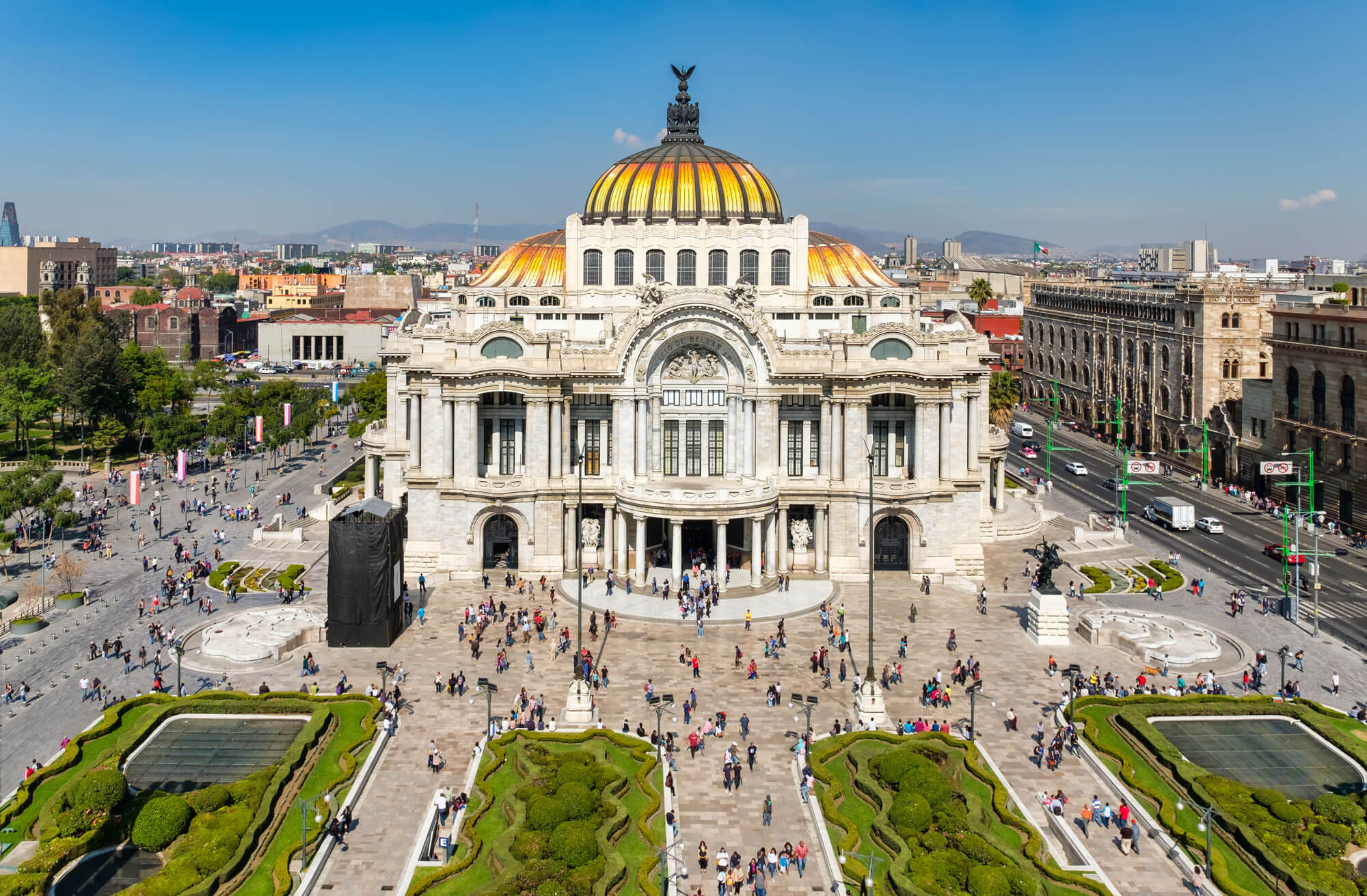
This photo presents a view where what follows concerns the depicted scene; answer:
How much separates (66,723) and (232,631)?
12.3m

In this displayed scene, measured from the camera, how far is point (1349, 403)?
88188 mm

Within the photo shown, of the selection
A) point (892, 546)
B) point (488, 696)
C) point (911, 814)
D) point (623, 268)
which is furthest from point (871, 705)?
point (623, 268)

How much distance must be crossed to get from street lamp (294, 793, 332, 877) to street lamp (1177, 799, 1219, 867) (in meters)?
29.6

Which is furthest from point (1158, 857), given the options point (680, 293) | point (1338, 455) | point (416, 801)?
point (1338, 455)

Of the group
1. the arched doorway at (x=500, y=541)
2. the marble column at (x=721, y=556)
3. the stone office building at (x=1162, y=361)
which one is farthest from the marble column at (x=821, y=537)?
the stone office building at (x=1162, y=361)

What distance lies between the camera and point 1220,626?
65.7 meters

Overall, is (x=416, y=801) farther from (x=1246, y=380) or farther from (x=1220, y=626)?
(x=1246, y=380)

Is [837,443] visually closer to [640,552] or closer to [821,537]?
[821,537]

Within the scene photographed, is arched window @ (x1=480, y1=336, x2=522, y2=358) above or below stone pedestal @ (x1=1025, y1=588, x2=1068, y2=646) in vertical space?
above

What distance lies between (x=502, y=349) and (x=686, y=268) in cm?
1665

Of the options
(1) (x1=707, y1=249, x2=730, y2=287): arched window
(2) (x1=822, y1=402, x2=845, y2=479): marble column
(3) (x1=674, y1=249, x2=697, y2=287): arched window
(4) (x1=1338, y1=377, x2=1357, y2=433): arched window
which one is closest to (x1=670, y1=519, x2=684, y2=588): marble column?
(2) (x1=822, y1=402, x2=845, y2=479): marble column

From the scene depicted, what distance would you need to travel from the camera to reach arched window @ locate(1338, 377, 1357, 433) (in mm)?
87188

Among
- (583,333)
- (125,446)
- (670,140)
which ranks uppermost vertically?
(670,140)

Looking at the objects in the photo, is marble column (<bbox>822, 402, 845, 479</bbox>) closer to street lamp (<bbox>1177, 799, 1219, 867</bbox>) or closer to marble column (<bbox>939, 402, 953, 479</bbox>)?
marble column (<bbox>939, 402, 953, 479</bbox>)
